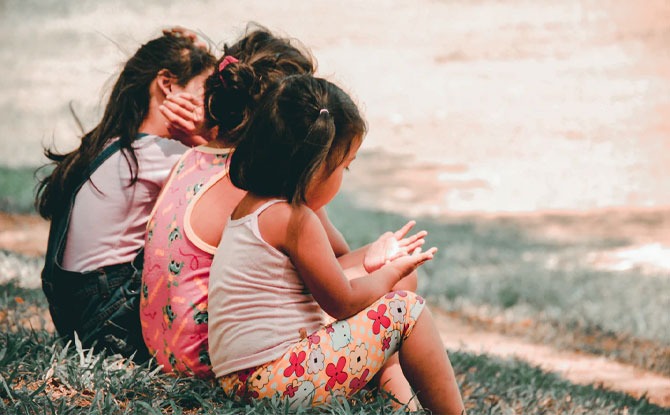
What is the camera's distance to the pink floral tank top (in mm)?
2711

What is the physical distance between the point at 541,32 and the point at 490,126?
233cm

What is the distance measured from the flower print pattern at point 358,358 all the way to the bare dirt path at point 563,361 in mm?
1850

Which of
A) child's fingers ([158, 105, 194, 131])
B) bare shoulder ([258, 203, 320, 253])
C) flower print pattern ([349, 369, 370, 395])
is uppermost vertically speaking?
child's fingers ([158, 105, 194, 131])

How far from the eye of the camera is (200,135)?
323cm

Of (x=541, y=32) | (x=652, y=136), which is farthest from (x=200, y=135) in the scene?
(x=541, y=32)

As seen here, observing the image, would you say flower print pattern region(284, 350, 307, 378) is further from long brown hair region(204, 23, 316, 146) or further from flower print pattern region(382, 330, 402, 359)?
long brown hair region(204, 23, 316, 146)

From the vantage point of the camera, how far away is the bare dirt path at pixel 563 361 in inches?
169

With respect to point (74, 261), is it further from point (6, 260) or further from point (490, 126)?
point (490, 126)

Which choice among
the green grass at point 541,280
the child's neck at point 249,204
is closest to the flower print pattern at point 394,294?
the child's neck at point 249,204

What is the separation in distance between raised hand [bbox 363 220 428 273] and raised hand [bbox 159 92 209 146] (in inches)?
30.5

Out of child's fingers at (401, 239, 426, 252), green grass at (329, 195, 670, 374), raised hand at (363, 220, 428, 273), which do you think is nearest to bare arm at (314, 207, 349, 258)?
raised hand at (363, 220, 428, 273)

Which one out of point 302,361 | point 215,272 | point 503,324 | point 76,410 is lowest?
point 503,324

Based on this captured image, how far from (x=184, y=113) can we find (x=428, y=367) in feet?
4.19

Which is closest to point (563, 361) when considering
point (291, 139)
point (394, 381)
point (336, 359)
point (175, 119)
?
point (394, 381)
